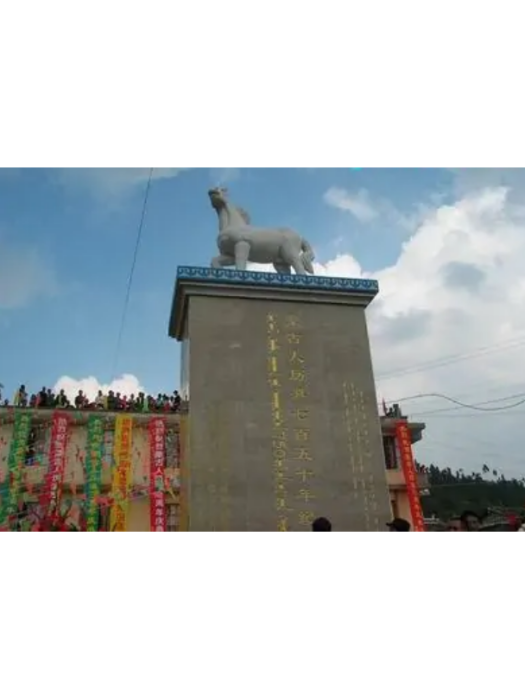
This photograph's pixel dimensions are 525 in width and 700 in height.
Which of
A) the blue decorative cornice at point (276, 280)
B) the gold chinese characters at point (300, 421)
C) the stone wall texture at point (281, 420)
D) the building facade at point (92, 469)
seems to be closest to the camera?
the stone wall texture at point (281, 420)

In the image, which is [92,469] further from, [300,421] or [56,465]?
[300,421]

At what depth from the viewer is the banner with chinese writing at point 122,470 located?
48.3 ft

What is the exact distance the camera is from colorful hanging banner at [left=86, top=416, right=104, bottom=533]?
1468 cm

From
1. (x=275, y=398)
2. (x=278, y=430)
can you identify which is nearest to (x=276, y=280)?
(x=275, y=398)

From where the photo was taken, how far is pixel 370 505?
26.9ft

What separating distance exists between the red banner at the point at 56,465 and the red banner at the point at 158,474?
7.51 feet

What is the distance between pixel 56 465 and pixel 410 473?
962 centimetres

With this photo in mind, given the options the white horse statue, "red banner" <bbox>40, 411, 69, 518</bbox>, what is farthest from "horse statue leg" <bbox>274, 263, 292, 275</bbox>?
"red banner" <bbox>40, 411, 69, 518</bbox>

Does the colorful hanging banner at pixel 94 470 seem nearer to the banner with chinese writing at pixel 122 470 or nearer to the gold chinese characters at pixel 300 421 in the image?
the banner with chinese writing at pixel 122 470

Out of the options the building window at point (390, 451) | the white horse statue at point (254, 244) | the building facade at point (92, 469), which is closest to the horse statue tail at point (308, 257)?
the white horse statue at point (254, 244)

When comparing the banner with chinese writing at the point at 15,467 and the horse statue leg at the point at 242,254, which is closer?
the horse statue leg at the point at 242,254

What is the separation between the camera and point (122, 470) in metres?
15.4
